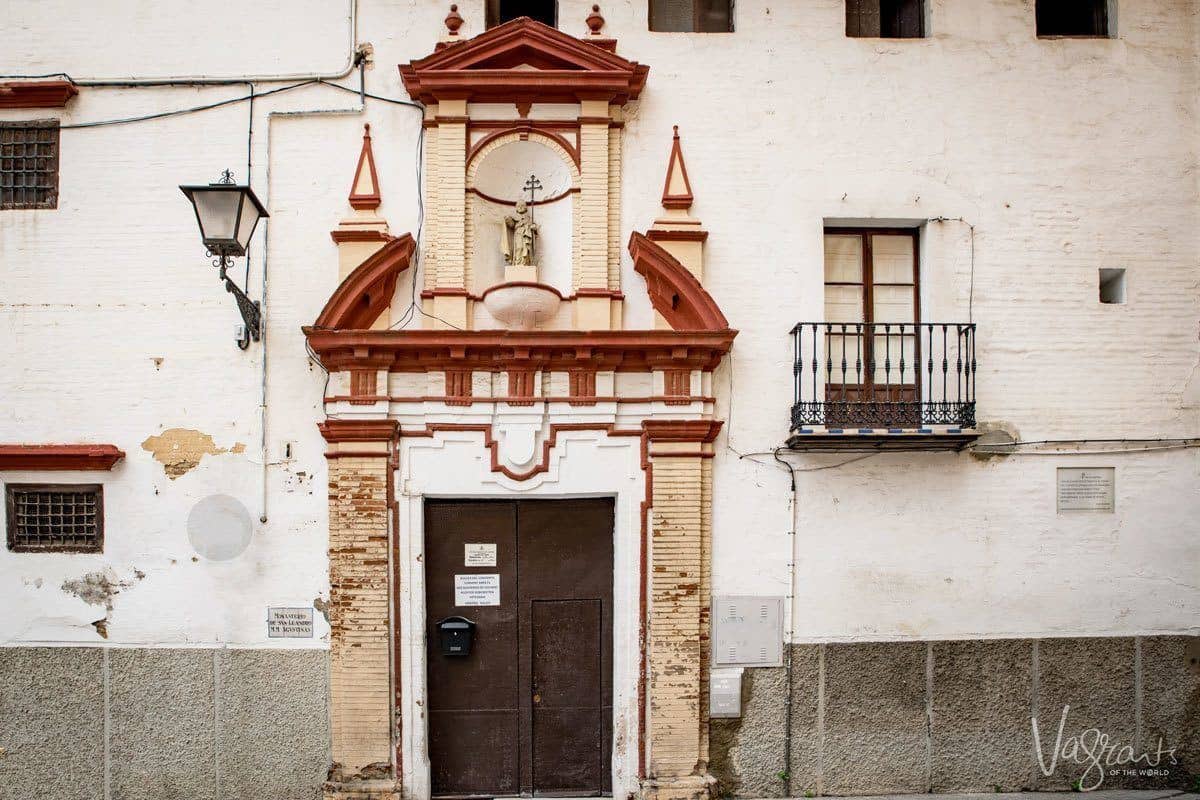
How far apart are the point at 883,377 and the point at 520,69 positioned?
13.1 ft

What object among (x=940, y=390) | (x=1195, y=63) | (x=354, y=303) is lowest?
(x=940, y=390)

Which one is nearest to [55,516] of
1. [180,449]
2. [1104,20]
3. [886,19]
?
[180,449]

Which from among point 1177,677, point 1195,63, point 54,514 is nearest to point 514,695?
point 54,514

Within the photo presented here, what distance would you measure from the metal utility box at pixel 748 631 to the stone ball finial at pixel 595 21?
4.81 meters

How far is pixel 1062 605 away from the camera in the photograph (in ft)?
23.7

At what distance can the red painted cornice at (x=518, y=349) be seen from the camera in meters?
6.79

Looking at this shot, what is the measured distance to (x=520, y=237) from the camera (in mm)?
7176

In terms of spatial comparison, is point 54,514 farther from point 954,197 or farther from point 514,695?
point 954,197

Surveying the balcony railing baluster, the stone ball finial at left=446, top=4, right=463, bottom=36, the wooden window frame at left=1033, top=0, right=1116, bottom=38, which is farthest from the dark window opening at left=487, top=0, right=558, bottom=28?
the wooden window frame at left=1033, top=0, right=1116, bottom=38

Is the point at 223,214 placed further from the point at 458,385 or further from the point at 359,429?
the point at 458,385

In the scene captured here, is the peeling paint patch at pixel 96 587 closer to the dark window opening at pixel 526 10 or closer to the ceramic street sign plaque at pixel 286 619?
the ceramic street sign plaque at pixel 286 619

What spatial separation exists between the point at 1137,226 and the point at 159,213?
825 centimetres

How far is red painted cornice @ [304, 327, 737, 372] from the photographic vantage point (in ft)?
22.3

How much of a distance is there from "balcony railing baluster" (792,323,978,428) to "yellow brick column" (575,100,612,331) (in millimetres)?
1643
